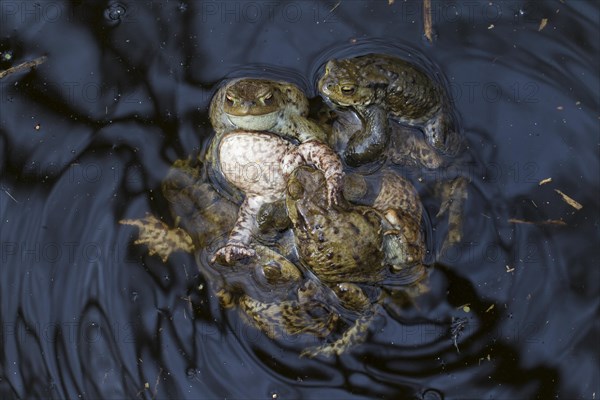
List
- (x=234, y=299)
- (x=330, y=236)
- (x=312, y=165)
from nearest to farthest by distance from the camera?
(x=330, y=236) → (x=312, y=165) → (x=234, y=299)

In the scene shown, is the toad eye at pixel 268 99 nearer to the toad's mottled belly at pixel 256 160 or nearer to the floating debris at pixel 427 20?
the toad's mottled belly at pixel 256 160

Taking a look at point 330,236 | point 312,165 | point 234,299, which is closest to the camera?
point 330,236

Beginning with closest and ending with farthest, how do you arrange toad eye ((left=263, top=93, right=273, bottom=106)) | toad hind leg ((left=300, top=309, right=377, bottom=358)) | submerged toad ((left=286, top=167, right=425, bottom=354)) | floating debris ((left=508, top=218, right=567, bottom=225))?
submerged toad ((left=286, top=167, right=425, bottom=354))
toad eye ((left=263, top=93, right=273, bottom=106))
toad hind leg ((left=300, top=309, right=377, bottom=358))
floating debris ((left=508, top=218, right=567, bottom=225))

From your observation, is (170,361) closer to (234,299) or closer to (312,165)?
(234,299)

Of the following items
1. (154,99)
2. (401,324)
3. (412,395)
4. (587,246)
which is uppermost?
(154,99)

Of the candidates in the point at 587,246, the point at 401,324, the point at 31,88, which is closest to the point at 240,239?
the point at 401,324

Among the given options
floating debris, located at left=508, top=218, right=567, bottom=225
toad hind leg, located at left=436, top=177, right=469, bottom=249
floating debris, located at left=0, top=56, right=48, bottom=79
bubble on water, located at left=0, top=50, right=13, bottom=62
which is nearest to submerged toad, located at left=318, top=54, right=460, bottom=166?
toad hind leg, located at left=436, top=177, right=469, bottom=249

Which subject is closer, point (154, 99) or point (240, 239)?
point (240, 239)

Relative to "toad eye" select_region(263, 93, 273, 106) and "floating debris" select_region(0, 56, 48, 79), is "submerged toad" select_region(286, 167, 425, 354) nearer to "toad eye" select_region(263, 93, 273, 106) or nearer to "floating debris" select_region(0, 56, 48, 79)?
"toad eye" select_region(263, 93, 273, 106)
